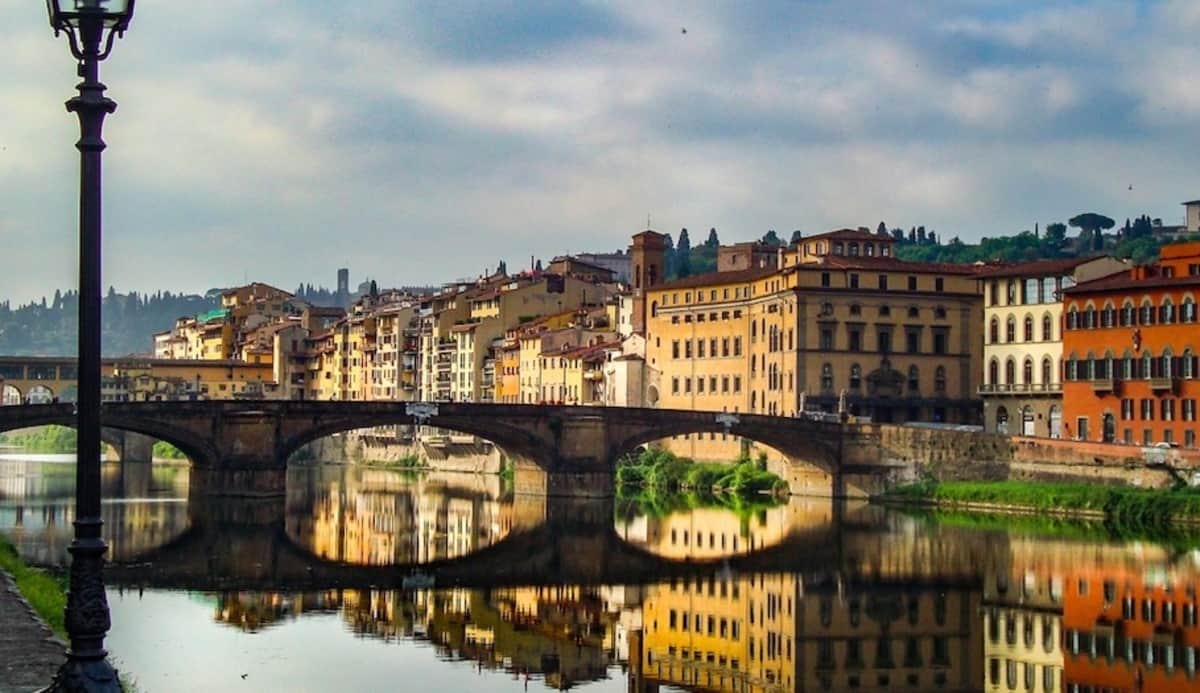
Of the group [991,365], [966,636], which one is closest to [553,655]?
Answer: [966,636]

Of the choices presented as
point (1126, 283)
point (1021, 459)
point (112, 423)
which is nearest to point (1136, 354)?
point (1126, 283)

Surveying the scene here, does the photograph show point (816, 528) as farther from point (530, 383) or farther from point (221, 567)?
point (530, 383)

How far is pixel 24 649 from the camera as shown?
2180cm

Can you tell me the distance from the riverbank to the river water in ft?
5.52

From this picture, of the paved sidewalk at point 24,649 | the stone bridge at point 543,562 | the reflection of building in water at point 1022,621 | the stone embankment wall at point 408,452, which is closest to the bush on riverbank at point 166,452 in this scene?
the stone embankment wall at point 408,452

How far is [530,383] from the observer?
4114 inches

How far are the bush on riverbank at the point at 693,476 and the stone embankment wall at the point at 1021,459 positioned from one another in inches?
322

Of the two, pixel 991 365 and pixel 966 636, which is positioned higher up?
pixel 991 365

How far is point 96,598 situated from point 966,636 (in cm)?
2652

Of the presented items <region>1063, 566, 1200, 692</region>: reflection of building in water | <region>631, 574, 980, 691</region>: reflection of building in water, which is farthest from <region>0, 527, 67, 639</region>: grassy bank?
<region>1063, 566, 1200, 692</region>: reflection of building in water

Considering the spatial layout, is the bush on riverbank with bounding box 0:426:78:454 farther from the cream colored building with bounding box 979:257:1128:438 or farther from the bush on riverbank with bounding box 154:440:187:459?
the cream colored building with bounding box 979:257:1128:438

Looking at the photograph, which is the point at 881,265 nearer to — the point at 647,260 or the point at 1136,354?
the point at 1136,354

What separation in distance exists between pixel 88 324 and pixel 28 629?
567 inches

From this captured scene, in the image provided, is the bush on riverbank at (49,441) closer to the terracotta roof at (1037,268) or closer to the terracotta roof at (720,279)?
the terracotta roof at (720,279)
